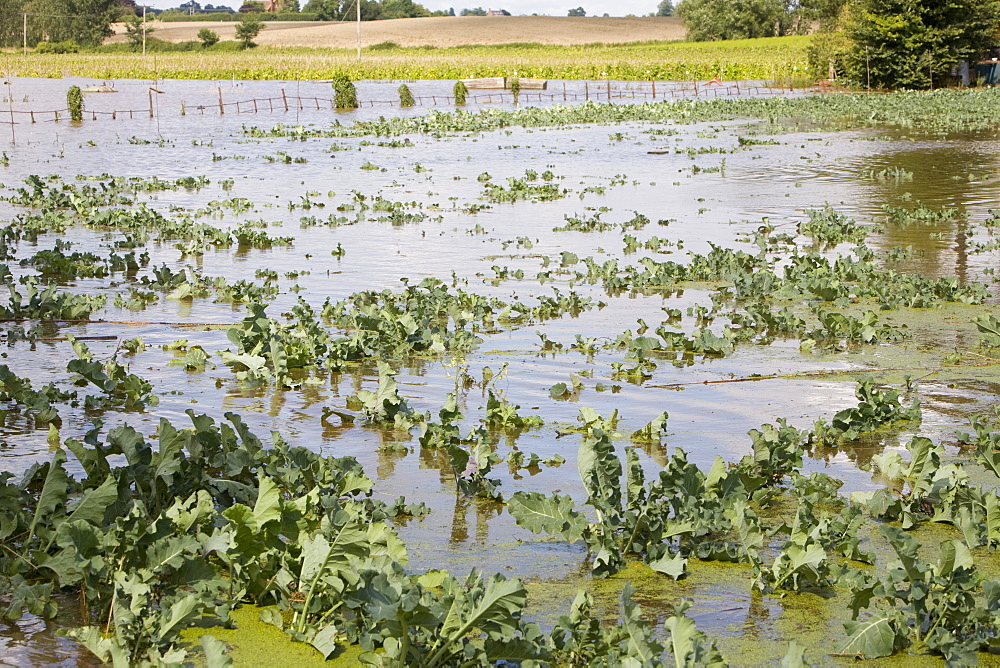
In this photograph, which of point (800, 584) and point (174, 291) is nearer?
point (800, 584)

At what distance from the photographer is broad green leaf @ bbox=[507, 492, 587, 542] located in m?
5.09

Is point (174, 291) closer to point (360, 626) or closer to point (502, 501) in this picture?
point (502, 501)

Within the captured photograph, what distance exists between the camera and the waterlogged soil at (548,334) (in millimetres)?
5340

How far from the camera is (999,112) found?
3894 centimetres

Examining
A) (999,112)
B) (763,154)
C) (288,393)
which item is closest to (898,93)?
(999,112)

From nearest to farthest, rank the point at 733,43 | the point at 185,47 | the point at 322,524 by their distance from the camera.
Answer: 1. the point at 322,524
2. the point at 733,43
3. the point at 185,47

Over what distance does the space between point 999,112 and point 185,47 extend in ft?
350

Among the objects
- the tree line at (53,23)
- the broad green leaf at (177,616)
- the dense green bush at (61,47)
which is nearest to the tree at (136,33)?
the tree line at (53,23)

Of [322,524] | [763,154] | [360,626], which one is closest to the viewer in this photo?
[360,626]

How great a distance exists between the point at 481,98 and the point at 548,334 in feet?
166

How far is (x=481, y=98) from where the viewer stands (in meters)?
58.9

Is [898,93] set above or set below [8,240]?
above

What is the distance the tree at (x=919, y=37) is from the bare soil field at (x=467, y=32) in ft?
216

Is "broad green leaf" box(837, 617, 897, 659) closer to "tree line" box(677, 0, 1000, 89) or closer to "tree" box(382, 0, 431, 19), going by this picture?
"tree line" box(677, 0, 1000, 89)
